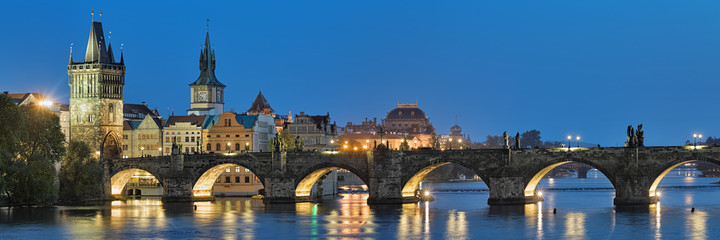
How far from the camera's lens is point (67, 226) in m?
91.7

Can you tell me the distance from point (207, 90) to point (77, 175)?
66074 millimetres

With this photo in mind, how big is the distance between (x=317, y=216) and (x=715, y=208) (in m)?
41.5

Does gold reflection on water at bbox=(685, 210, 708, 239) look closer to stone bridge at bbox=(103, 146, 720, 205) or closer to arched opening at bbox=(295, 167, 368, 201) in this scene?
stone bridge at bbox=(103, 146, 720, 205)

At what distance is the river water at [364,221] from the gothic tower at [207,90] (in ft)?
211

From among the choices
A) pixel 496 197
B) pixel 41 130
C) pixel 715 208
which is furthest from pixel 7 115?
pixel 715 208

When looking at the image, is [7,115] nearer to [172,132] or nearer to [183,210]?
[183,210]

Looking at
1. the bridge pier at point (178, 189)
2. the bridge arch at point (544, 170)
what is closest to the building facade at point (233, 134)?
the bridge pier at point (178, 189)

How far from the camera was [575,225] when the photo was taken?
9062 cm

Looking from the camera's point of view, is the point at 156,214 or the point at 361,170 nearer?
the point at 156,214

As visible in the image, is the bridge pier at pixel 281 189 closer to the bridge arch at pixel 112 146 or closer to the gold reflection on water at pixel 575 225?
the gold reflection on water at pixel 575 225

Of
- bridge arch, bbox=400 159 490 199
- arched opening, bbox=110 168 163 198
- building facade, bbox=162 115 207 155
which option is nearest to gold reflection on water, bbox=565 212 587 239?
bridge arch, bbox=400 159 490 199

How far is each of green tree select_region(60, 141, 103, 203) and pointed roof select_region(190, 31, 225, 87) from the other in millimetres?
63998

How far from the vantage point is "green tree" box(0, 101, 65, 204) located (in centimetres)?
10562

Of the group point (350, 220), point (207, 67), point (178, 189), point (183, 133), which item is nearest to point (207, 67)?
point (207, 67)
